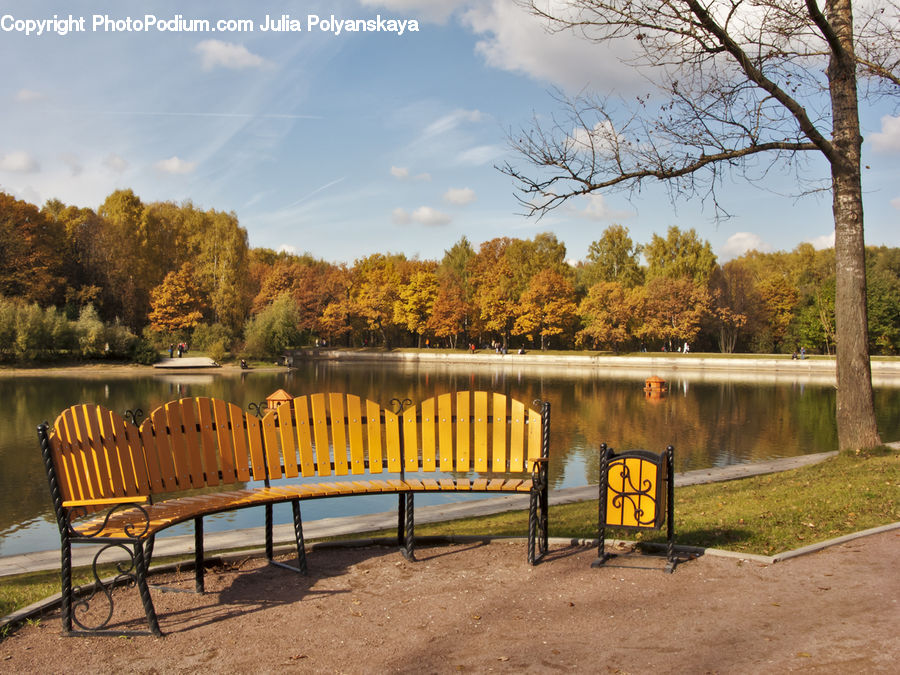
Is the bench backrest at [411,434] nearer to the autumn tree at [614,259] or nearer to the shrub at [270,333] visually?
the shrub at [270,333]

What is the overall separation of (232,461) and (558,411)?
22.4 m

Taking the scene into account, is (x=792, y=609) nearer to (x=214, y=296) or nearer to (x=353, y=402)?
(x=353, y=402)

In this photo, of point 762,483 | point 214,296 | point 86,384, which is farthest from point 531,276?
point 762,483

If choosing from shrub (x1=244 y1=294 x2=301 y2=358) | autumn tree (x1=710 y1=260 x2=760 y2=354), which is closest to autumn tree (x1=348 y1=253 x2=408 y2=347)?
shrub (x1=244 y1=294 x2=301 y2=358)

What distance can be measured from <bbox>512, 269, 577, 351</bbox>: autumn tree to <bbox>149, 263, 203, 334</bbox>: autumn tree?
32491 mm

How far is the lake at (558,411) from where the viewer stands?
12977 mm

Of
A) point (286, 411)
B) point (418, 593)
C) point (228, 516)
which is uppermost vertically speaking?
point (286, 411)

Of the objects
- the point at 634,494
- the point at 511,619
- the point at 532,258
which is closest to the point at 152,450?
the point at 511,619

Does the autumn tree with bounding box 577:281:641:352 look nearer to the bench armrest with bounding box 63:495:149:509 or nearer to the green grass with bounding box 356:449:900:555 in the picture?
the green grass with bounding box 356:449:900:555

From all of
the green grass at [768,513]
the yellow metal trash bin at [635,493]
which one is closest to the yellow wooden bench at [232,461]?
the yellow metal trash bin at [635,493]

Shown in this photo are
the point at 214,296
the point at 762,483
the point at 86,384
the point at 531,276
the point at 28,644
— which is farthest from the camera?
the point at 531,276

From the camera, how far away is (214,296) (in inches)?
2606

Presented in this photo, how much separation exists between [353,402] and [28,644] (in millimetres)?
3035

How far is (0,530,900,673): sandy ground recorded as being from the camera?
4254 millimetres
